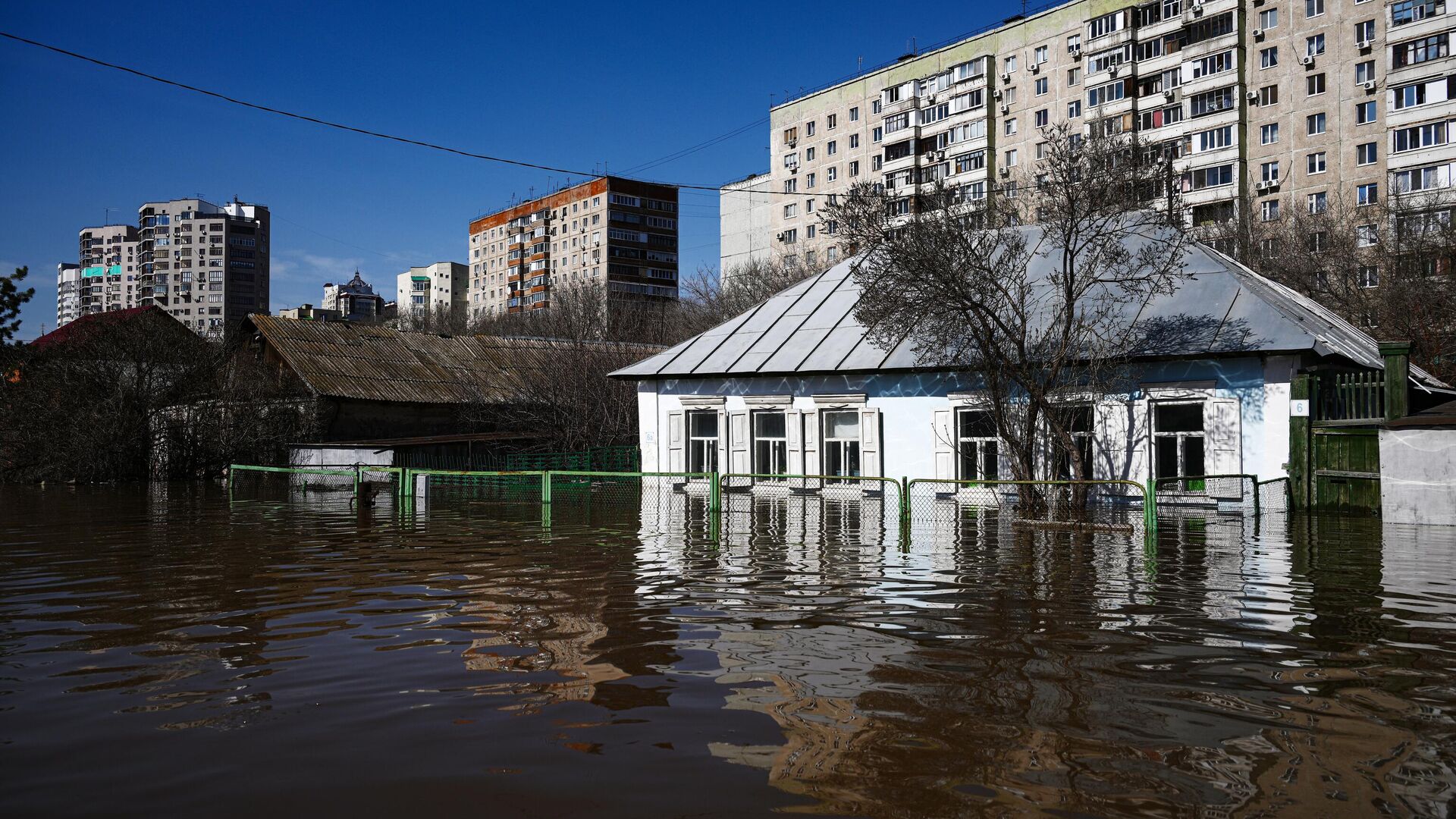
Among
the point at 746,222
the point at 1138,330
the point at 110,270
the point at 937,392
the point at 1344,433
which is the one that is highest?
the point at 110,270

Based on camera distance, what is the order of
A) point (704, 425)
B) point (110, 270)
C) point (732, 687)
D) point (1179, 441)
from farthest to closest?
1. point (110, 270)
2. point (704, 425)
3. point (1179, 441)
4. point (732, 687)

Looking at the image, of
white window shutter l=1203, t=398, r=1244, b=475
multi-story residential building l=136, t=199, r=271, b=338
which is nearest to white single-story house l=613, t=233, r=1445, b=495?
white window shutter l=1203, t=398, r=1244, b=475

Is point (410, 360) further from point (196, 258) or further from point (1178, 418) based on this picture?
point (196, 258)

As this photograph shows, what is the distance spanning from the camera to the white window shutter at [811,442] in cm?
2470

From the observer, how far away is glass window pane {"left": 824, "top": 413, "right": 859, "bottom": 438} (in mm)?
24328

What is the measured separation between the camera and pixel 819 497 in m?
23.9

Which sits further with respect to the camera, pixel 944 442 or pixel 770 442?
pixel 770 442

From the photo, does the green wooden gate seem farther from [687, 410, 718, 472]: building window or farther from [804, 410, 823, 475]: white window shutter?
[687, 410, 718, 472]: building window

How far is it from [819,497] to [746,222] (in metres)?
67.9

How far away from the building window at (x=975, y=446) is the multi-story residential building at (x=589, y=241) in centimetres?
8453

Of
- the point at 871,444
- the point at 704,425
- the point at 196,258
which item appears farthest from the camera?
the point at 196,258

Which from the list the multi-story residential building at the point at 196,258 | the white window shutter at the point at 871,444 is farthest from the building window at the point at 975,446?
the multi-story residential building at the point at 196,258

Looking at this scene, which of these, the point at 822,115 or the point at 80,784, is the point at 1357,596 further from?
the point at 822,115

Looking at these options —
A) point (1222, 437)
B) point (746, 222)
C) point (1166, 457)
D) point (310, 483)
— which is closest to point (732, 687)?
point (1222, 437)
